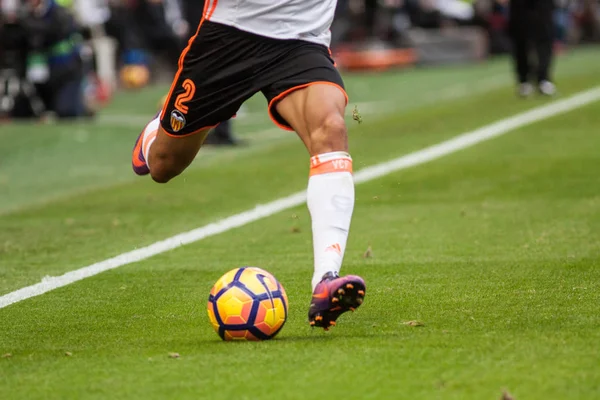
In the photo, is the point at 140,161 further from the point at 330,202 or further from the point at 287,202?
the point at 287,202

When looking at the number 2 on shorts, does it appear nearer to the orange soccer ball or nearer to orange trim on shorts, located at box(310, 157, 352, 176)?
orange trim on shorts, located at box(310, 157, 352, 176)

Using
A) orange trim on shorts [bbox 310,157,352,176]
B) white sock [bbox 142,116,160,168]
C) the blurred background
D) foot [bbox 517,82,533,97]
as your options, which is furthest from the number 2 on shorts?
foot [bbox 517,82,533,97]

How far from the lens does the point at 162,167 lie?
673cm

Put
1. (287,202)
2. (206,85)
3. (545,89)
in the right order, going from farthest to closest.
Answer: (545,89) < (287,202) < (206,85)

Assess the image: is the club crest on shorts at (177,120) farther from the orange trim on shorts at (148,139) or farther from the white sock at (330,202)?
the white sock at (330,202)

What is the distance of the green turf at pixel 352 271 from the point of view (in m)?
4.33

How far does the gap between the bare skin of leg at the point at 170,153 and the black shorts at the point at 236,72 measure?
0.89ft

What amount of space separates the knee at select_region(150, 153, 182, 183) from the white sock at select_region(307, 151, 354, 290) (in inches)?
57.9

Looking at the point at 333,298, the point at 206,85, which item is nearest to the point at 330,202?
the point at 333,298

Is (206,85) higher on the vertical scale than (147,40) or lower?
higher

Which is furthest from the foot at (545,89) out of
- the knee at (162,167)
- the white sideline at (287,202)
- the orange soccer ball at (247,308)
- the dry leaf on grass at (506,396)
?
the dry leaf on grass at (506,396)

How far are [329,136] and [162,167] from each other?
5.33 ft

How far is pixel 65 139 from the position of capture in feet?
50.2

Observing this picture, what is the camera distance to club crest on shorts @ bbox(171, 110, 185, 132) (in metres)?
6.12
